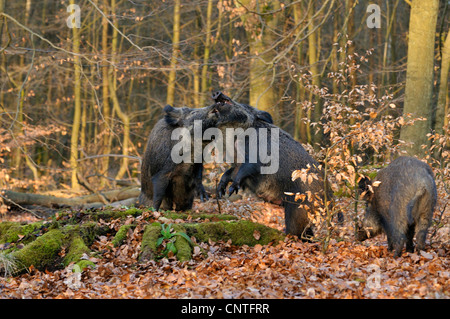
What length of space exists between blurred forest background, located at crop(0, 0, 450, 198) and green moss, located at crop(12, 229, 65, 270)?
4.18 m

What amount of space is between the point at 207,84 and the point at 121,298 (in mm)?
17038

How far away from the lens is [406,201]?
6602 mm

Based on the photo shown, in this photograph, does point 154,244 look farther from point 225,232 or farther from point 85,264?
point 225,232

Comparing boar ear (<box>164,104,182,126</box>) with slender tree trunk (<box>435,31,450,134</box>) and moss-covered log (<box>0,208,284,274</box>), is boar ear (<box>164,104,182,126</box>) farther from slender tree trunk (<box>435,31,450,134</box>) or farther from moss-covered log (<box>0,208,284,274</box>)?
slender tree trunk (<box>435,31,450,134</box>)

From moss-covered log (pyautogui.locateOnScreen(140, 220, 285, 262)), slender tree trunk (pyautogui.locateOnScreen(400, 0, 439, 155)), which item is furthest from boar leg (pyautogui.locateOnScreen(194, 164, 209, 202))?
slender tree trunk (pyautogui.locateOnScreen(400, 0, 439, 155))

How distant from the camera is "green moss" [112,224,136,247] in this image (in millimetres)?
6950

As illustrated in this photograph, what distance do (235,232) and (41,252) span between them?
266cm

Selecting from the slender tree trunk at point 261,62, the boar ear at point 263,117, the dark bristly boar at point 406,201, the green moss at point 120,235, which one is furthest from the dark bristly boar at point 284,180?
the slender tree trunk at point 261,62

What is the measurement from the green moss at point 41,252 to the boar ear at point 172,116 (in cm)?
309

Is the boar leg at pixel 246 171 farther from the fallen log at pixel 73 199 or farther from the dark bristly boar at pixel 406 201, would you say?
the fallen log at pixel 73 199

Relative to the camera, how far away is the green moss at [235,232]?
24.2ft

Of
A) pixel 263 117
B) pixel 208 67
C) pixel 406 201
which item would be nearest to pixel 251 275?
pixel 406 201

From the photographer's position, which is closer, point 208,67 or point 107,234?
point 107,234
